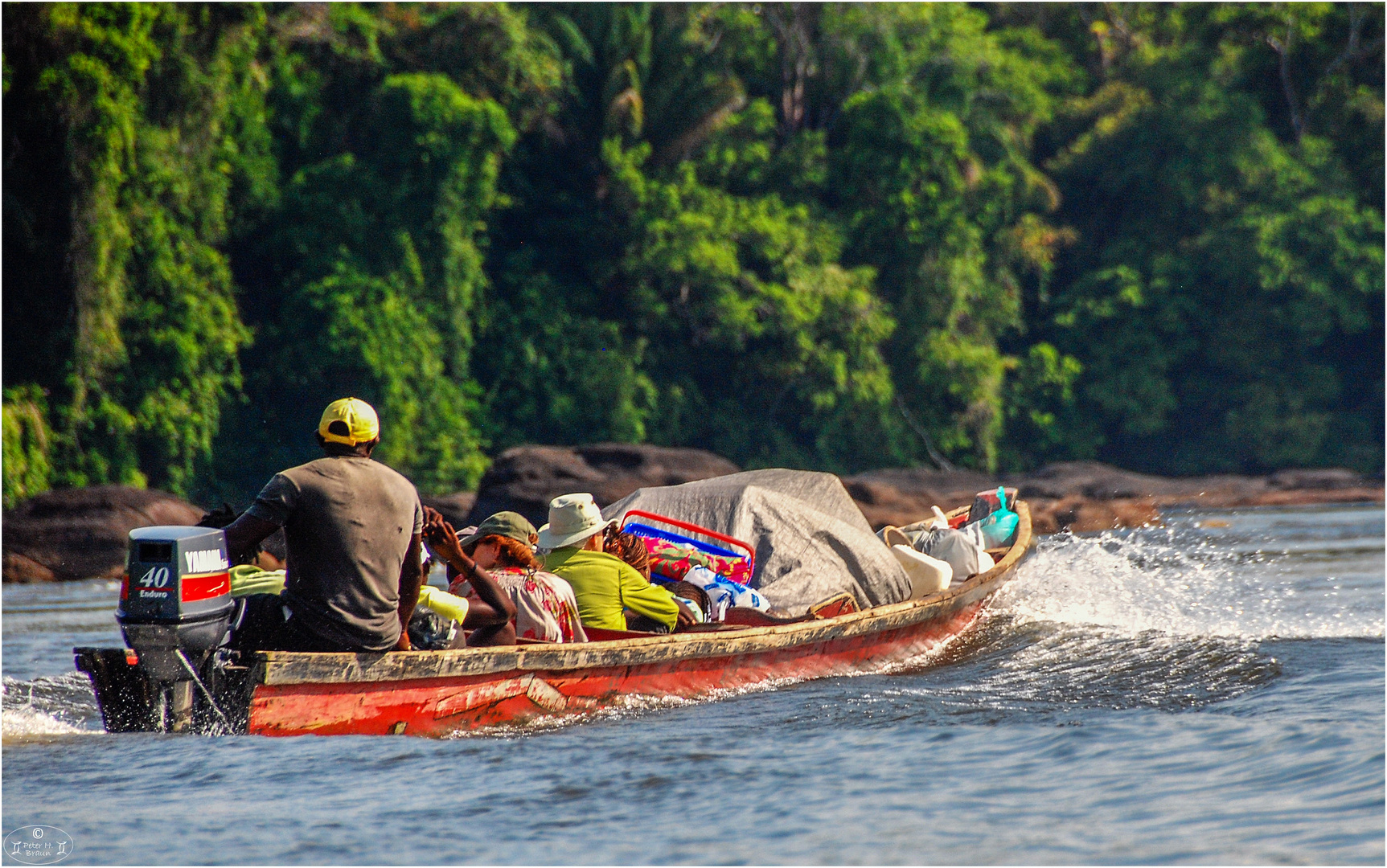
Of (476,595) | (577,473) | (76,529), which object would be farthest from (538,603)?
(577,473)

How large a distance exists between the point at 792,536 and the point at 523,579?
6.64 feet

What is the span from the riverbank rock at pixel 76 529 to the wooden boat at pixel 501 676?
10951mm

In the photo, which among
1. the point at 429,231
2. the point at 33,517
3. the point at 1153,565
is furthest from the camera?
the point at 429,231

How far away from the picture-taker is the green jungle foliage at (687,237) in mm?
21438

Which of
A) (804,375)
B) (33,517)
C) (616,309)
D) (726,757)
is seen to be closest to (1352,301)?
(804,375)

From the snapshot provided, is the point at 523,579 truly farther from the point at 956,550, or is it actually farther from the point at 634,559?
the point at 956,550

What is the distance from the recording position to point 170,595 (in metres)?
4.87

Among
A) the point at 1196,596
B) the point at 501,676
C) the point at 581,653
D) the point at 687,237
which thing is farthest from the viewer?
the point at 687,237

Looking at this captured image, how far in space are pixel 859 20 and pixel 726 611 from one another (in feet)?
80.0

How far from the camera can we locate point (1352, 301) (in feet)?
93.6

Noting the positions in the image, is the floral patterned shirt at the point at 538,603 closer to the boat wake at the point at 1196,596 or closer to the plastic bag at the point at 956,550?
the plastic bag at the point at 956,550

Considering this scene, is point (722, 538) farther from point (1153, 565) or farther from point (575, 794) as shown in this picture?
point (1153, 565)

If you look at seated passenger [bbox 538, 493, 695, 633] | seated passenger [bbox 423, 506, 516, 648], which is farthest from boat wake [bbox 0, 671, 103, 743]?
seated passenger [bbox 538, 493, 695, 633]

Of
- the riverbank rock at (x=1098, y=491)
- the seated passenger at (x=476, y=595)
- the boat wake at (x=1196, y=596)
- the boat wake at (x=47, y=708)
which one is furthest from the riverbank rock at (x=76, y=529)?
the seated passenger at (x=476, y=595)
